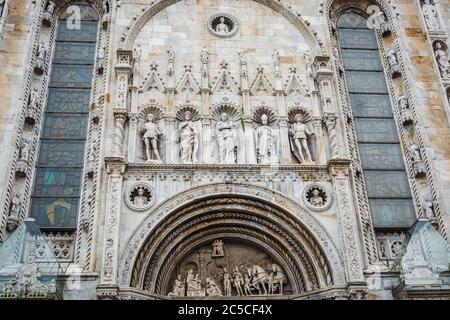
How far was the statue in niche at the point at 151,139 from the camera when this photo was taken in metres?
14.4

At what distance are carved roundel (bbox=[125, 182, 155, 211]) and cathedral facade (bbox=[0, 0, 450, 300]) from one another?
36 millimetres

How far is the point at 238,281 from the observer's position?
13695mm

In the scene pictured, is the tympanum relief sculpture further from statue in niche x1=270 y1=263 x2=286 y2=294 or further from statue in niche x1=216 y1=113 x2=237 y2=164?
statue in niche x1=216 y1=113 x2=237 y2=164

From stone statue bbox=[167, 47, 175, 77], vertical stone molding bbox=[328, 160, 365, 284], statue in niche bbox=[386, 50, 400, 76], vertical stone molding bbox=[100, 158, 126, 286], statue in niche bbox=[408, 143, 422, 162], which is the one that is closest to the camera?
vertical stone molding bbox=[100, 158, 126, 286]

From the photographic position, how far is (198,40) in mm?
16562

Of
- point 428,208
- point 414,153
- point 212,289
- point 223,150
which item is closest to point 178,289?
point 212,289

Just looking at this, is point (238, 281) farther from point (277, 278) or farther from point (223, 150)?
point (223, 150)

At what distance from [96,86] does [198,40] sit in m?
3.20

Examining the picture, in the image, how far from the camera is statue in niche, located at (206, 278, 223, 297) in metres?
13.4

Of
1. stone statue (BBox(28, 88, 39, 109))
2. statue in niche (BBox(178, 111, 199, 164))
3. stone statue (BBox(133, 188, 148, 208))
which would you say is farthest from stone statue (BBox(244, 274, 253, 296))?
stone statue (BBox(28, 88, 39, 109))

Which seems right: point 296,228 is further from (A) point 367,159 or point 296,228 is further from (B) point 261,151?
(A) point 367,159

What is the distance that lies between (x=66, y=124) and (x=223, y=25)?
537cm

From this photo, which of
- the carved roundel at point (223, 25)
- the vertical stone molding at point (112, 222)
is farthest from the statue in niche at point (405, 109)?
the vertical stone molding at point (112, 222)

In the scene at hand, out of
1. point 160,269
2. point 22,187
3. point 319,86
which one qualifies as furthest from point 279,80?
point 22,187
